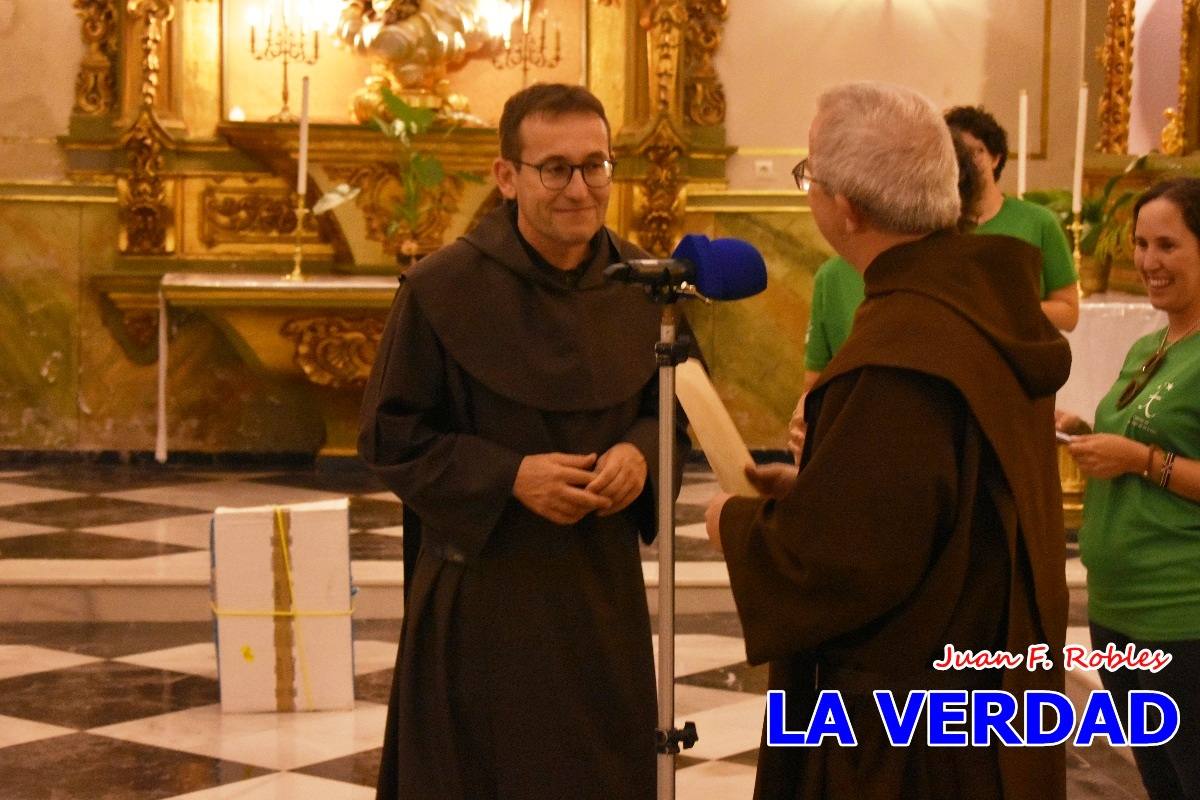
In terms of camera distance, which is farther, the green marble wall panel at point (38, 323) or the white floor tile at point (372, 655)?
the green marble wall panel at point (38, 323)

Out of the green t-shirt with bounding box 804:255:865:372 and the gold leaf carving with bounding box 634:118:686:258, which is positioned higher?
the gold leaf carving with bounding box 634:118:686:258

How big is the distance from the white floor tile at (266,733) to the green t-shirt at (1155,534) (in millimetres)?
2070

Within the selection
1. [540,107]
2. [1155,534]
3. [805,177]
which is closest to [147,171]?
[540,107]

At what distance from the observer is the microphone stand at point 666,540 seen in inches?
84.3

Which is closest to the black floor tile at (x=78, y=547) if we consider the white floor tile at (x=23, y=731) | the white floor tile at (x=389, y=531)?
the white floor tile at (x=389, y=531)

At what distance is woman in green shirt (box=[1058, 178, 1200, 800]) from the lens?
279 centimetres

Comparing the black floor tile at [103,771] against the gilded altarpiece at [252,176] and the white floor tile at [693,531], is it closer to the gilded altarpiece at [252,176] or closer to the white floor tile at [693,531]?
the white floor tile at [693,531]

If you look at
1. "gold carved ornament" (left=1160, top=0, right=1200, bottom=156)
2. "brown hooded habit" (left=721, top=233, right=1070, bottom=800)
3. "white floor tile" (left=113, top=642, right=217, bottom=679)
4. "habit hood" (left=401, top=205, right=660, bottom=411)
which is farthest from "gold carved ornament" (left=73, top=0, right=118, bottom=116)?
"brown hooded habit" (left=721, top=233, right=1070, bottom=800)

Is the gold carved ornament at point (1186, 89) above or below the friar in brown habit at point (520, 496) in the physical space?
above

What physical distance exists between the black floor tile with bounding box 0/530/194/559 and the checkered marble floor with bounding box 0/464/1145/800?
1 cm

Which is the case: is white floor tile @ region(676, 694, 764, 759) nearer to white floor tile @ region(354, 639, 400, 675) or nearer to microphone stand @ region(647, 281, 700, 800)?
white floor tile @ region(354, 639, 400, 675)

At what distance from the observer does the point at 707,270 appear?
7.18ft

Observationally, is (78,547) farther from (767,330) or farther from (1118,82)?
(1118,82)

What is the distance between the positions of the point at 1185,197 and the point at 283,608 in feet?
8.87
